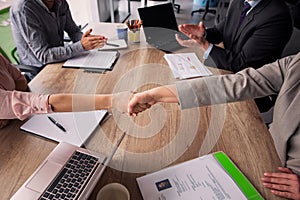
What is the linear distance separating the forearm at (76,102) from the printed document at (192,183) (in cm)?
37

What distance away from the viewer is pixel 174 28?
157 cm

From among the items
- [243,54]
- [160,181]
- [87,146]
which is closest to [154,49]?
[243,54]

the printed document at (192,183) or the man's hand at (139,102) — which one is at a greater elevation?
the man's hand at (139,102)

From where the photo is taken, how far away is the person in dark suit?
1.22m

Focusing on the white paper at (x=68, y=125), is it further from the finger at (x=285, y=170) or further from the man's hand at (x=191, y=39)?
the man's hand at (x=191, y=39)

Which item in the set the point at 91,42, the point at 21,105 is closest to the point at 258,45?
the point at 91,42

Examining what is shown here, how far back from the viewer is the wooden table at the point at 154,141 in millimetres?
700

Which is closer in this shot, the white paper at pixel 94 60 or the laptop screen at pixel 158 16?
the white paper at pixel 94 60

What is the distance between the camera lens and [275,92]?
897 mm

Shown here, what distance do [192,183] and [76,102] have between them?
53 cm

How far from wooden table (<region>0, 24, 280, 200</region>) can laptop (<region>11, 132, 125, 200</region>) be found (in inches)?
2.0

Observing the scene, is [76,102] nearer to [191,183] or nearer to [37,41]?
[191,183]

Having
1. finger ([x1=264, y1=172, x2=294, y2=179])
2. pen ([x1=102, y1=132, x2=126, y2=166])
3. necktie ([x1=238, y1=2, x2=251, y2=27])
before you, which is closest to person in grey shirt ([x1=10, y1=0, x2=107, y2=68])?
pen ([x1=102, y1=132, x2=126, y2=166])

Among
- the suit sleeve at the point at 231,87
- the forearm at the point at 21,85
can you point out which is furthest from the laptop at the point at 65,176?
the forearm at the point at 21,85
